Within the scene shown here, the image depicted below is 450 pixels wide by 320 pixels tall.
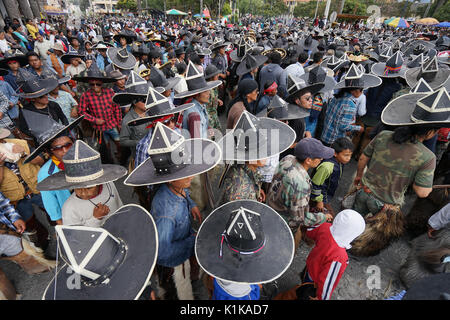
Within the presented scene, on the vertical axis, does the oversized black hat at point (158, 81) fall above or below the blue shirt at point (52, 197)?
above

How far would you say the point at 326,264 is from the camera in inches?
93.8

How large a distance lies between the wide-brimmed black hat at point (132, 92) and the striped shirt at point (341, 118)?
368 centimetres

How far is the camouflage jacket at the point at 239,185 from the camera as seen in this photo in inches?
109

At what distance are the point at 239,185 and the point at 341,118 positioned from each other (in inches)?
123

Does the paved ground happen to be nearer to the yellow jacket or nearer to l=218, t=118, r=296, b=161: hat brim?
the yellow jacket

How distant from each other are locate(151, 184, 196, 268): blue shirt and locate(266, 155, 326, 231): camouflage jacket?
125 cm

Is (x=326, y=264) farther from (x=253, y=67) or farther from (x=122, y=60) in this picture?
(x=122, y=60)

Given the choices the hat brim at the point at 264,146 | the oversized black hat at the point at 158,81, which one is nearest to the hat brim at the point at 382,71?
the hat brim at the point at 264,146

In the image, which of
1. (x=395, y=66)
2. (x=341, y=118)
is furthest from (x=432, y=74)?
(x=341, y=118)

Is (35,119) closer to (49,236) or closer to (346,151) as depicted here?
(49,236)

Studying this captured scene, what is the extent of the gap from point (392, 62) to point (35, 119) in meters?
8.54

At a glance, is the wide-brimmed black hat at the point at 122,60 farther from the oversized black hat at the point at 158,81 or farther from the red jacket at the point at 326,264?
the red jacket at the point at 326,264

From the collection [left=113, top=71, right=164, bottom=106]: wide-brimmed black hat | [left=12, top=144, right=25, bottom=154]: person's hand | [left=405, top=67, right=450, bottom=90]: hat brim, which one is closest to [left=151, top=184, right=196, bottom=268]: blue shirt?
[left=12, top=144, right=25, bottom=154]: person's hand
